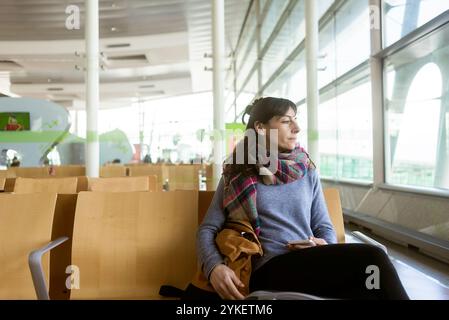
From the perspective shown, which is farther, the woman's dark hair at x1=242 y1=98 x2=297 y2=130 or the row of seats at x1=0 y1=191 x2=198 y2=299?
the row of seats at x1=0 y1=191 x2=198 y2=299

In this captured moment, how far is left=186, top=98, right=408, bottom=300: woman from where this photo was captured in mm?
986

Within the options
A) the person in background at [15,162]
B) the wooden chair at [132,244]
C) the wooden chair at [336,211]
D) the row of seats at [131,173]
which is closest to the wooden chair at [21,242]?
the wooden chair at [132,244]

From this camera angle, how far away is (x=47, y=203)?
5.29 feet

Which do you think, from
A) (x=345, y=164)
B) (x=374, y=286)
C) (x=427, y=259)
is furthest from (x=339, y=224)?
(x=345, y=164)

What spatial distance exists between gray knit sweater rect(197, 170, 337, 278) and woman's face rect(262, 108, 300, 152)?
0.13m

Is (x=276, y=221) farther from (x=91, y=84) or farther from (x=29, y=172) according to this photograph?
(x=91, y=84)

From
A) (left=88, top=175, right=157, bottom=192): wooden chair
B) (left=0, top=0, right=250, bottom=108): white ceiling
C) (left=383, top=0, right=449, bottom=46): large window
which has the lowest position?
(left=88, top=175, right=157, bottom=192): wooden chair

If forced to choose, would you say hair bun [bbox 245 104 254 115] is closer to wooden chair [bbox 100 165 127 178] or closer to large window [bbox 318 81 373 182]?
wooden chair [bbox 100 165 127 178]

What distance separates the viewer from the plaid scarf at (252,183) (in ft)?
4.21

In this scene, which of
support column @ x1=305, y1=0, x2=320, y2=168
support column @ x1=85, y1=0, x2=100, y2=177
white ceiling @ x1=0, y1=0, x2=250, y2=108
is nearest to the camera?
support column @ x1=305, y1=0, x2=320, y2=168

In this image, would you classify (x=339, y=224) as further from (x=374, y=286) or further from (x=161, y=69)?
(x=161, y=69)

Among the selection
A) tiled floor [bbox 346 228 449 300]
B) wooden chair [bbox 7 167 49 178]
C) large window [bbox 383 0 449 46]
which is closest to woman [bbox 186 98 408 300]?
tiled floor [bbox 346 228 449 300]

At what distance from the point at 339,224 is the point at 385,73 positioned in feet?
12.4

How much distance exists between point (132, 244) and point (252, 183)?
59cm
